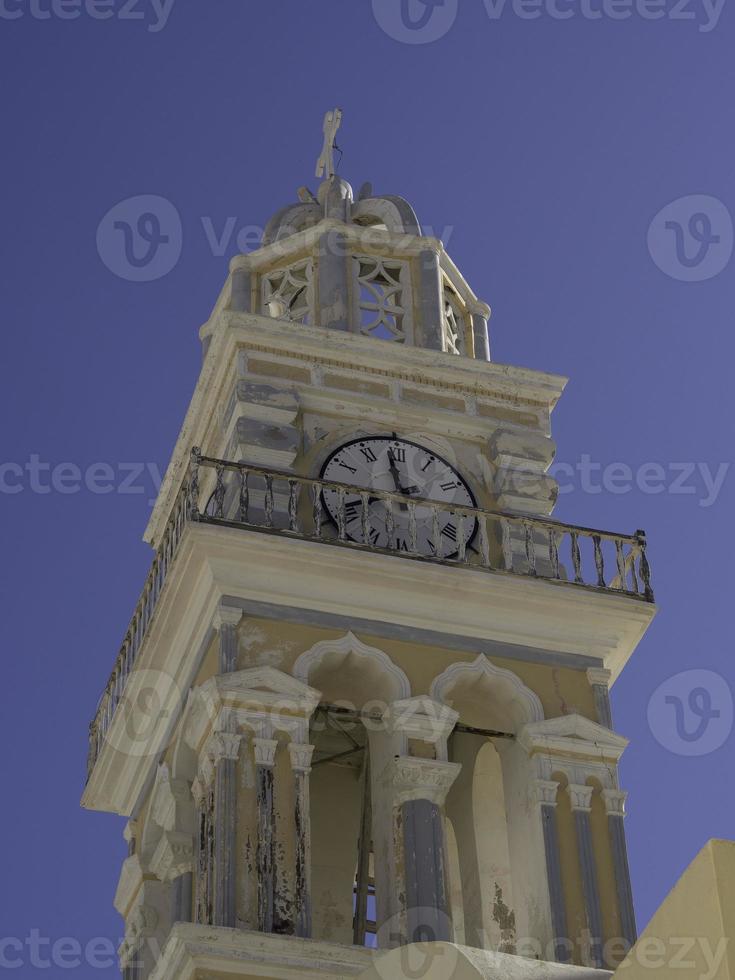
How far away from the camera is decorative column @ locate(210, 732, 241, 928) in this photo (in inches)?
676

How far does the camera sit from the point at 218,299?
2341 centimetres

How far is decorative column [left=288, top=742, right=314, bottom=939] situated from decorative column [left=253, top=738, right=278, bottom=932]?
187mm

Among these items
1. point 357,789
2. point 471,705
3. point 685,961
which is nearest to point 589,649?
point 471,705

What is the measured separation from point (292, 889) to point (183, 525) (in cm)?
348

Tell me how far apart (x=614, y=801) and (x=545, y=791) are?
596mm

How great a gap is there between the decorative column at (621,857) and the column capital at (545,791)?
17.1 inches

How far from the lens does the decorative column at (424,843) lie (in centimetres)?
1767

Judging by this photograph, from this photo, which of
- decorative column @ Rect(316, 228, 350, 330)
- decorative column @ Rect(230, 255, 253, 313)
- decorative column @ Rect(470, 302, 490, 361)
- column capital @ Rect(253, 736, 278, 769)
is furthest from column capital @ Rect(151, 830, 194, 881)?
decorative column @ Rect(470, 302, 490, 361)

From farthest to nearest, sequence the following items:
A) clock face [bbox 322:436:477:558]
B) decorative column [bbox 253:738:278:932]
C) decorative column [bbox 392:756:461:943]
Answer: clock face [bbox 322:436:477:558] < decorative column [bbox 392:756:461:943] < decorative column [bbox 253:738:278:932]

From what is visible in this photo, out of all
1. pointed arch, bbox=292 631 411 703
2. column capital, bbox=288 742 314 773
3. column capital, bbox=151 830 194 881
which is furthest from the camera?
column capital, bbox=151 830 194 881

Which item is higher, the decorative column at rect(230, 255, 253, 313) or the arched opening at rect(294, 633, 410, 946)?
the decorative column at rect(230, 255, 253, 313)

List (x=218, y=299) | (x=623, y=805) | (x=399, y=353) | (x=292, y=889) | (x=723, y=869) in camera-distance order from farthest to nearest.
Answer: (x=218, y=299)
(x=399, y=353)
(x=623, y=805)
(x=292, y=889)
(x=723, y=869)

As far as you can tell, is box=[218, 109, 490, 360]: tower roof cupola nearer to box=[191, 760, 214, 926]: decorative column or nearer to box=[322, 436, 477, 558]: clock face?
box=[322, 436, 477, 558]: clock face

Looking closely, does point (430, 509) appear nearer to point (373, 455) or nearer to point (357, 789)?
point (373, 455)
